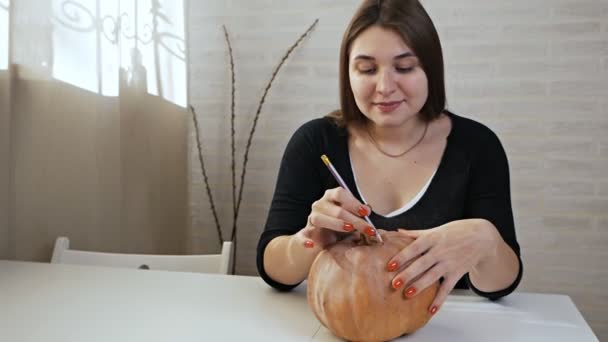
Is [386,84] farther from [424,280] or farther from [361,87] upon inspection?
[424,280]

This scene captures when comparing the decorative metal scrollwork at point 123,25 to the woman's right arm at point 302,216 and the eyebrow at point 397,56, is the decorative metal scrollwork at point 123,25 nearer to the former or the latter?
the woman's right arm at point 302,216

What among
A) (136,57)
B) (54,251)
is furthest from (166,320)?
(136,57)

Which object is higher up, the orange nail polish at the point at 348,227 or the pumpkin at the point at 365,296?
the orange nail polish at the point at 348,227

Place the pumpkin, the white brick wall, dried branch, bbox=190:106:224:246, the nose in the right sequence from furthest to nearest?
dried branch, bbox=190:106:224:246 → the white brick wall → the nose → the pumpkin

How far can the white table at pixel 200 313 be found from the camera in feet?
2.44

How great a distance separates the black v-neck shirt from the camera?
3.51 ft

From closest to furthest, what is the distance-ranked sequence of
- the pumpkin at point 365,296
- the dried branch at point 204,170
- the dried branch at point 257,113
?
the pumpkin at point 365,296, the dried branch at point 257,113, the dried branch at point 204,170

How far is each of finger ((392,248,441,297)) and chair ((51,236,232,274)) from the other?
2.16 ft

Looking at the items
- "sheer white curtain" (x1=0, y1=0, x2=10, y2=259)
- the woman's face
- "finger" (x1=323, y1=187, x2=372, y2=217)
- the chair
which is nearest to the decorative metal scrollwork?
"sheer white curtain" (x1=0, y1=0, x2=10, y2=259)

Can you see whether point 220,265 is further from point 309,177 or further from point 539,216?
point 539,216

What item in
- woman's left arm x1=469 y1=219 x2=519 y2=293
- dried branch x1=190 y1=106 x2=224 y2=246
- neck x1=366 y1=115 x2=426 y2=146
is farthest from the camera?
dried branch x1=190 y1=106 x2=224 y2=246

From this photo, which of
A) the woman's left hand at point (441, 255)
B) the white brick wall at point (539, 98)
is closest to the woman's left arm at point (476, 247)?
the woman's left hand at point (441, 255)

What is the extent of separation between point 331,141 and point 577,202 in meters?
1.19

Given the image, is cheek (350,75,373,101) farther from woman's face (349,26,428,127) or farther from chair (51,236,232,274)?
chair (51,236,232,274)
